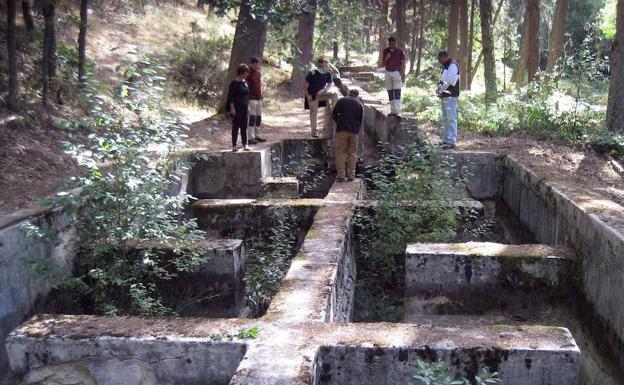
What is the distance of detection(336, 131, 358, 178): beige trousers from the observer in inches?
394

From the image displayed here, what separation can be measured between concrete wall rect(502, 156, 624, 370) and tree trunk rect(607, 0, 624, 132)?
3.54m

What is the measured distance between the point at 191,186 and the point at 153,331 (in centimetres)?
667

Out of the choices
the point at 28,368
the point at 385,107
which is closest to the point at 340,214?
the point at 28,368

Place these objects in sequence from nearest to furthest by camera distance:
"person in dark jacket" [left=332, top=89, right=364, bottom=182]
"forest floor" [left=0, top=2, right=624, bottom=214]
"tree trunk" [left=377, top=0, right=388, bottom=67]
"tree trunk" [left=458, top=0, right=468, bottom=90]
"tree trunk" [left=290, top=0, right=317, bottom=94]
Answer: "forest floor" [left=0, top=2, right=624, bottom=214] < "person in dark jacket" [left=332, top=89, right=364, bottom=182] < "tree trunk" [left=290, top=0, right=317, bottom=94] < "tree trunk" [left=458, top=0, right=468, bottom=90] < "tree trunk" [left=377, top=0, right=388, bottom=67]

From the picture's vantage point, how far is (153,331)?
440 centimetres

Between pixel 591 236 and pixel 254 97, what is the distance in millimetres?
7455

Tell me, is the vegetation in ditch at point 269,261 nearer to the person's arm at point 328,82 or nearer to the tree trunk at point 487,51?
the person's arm at point 328,82

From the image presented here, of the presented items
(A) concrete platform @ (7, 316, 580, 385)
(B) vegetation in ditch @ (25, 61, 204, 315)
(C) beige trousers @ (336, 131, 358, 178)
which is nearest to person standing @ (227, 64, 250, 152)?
(C) beige trousers @ (336, 131, 358, 178)

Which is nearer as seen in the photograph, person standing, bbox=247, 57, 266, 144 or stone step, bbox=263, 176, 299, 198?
stone step, bbox=263, 176, 299, 198

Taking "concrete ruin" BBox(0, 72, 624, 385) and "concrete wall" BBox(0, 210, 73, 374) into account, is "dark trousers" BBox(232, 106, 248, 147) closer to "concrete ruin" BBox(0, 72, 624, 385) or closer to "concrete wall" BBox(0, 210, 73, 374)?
"concrete ruin" BBox(0, 72, 624, 385)

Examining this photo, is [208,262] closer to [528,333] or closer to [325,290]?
[325,290]

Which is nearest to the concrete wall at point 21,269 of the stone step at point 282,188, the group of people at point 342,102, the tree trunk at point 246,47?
the stone step at point 282,188

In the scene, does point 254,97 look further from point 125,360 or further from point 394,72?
point 125,360

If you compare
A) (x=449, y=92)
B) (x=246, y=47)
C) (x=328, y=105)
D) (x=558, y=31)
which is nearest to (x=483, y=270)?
(x=449, y=92)
